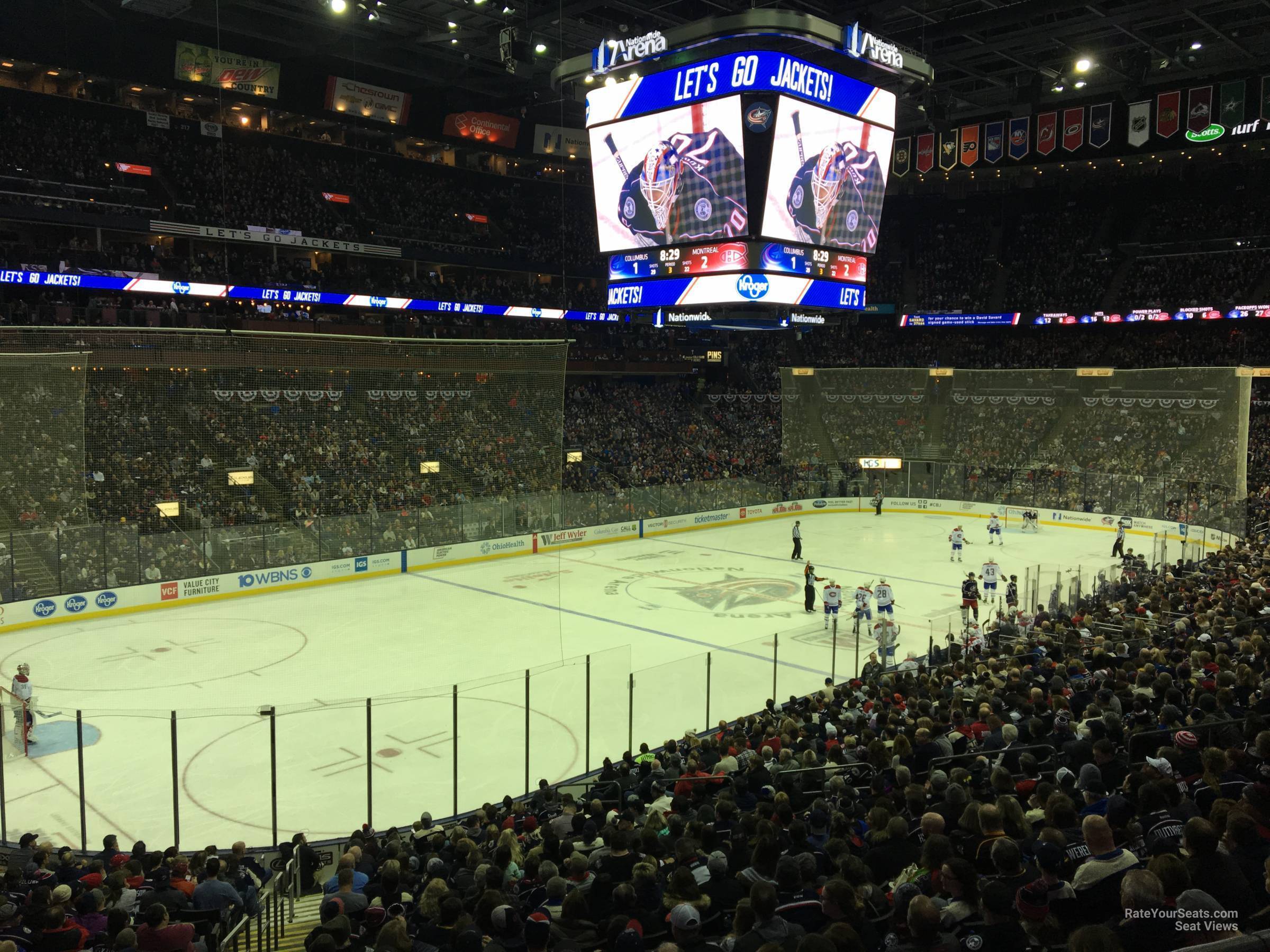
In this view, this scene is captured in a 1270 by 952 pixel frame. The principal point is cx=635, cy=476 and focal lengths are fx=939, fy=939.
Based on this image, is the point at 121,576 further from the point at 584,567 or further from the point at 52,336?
the point at 584,567

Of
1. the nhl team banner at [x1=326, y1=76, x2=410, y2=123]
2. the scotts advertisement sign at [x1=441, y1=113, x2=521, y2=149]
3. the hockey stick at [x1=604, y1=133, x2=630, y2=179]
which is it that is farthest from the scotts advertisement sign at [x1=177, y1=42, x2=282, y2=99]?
the hockey stick at [x1=604, y1=133, x2=630, y2=179]

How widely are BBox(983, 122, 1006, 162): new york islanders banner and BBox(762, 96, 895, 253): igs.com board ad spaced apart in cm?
1765

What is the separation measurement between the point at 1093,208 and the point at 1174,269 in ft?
20.1

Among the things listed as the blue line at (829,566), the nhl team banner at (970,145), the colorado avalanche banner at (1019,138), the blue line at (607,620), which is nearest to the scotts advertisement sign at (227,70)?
the blue line at (607,620)

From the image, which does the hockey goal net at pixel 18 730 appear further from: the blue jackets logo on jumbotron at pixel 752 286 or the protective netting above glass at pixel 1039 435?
the protective netting above glass at pixel 1039 435

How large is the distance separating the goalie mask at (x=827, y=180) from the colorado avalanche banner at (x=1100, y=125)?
20.3 meters

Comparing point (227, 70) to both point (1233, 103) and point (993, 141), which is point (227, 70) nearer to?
point (993, 141)

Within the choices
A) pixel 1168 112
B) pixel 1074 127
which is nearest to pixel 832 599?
pixel 1074 127

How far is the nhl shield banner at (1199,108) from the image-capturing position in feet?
105

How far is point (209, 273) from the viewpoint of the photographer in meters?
33.0

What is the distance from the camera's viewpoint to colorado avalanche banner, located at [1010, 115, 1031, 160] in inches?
1357

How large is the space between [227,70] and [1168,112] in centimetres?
3499

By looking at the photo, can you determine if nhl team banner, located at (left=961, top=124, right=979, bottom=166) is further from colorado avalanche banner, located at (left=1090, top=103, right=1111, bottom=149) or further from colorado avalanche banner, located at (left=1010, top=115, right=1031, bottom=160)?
colorado avalanche banner, located at (left=1090, top=103, right=1111, bottom=149)

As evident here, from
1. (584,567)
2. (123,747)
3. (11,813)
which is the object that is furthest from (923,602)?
(11,813)
